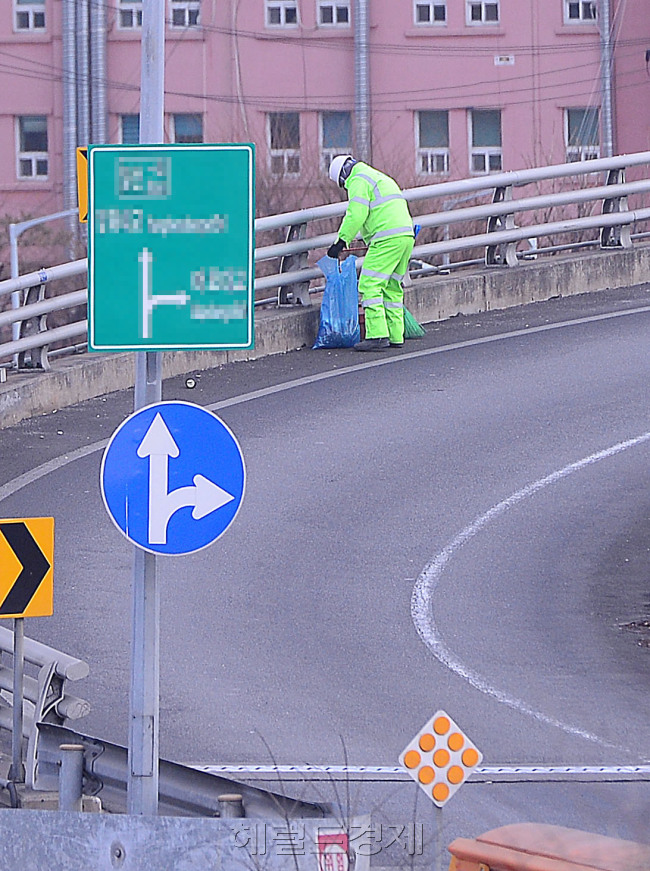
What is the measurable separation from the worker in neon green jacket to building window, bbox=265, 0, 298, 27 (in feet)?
89.9

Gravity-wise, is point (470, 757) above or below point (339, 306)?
below

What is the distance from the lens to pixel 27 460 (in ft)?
38.5

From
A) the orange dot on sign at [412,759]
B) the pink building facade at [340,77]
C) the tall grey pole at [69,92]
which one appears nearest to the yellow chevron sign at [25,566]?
the orange dot on sign at [412,759]

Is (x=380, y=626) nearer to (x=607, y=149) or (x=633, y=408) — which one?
(x=633, y=408)

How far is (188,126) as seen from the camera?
41.2 meters

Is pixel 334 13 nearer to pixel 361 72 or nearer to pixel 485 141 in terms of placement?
pixel 361 72

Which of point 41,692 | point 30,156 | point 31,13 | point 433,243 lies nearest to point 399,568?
point 41,692

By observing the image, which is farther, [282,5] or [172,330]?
[282,5]

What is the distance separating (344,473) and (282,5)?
31956mm

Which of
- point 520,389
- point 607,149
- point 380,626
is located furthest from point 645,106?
point 380,626

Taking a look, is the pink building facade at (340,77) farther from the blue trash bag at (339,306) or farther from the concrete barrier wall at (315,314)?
the blue trash bag at (339,306)

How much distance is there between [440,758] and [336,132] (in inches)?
1475

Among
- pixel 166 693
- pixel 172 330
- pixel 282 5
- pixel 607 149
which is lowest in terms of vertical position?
pixel 166 693

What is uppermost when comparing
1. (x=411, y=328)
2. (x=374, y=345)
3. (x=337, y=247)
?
(x=337, y=247)
